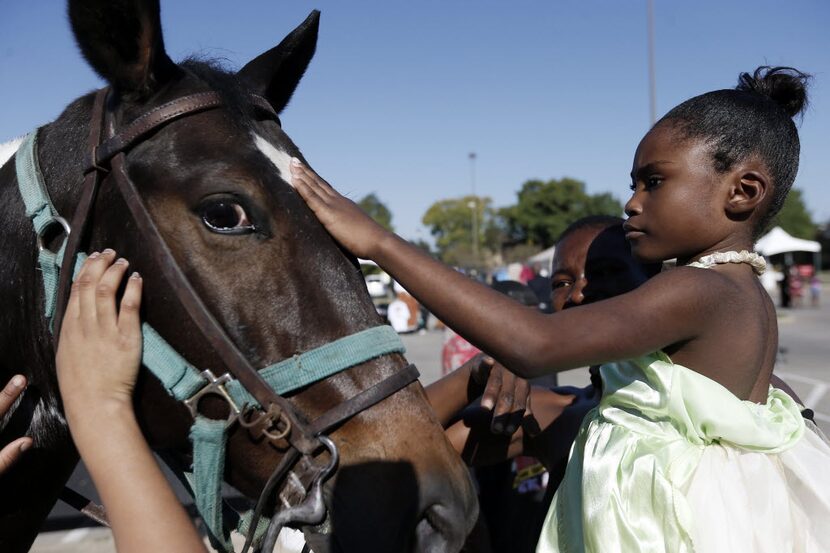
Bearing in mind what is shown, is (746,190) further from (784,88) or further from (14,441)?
(14,441)

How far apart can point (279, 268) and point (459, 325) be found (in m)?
0.44

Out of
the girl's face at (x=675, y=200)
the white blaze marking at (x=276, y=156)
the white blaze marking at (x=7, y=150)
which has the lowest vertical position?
the girl's face at (x=675, y=200)

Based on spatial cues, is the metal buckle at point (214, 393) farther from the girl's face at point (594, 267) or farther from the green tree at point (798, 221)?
the green tree at point (798, 221)

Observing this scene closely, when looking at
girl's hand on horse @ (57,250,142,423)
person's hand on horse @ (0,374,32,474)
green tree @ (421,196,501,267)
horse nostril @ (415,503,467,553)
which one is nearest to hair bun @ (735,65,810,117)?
horse nostril @ (415,503,467,553)

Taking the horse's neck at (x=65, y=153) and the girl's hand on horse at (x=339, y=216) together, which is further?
the horse's neck at (x=65, y=153)

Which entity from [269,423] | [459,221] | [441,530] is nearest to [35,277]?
[269,423]

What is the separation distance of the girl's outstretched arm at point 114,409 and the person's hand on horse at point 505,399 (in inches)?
37.0

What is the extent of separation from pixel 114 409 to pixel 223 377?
0.80 ft

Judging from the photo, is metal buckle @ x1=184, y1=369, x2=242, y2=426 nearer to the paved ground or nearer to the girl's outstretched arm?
the girl's outstretched arm

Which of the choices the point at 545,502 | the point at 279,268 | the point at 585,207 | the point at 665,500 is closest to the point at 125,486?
the point at 279,268

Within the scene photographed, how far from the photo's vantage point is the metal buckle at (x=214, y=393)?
154cm

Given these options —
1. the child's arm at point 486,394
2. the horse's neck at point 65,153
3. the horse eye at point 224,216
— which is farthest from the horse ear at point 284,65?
the child's arm at point 486,394

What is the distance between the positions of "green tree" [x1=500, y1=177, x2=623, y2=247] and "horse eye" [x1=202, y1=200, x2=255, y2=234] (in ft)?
218

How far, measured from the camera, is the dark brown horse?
148 cm
